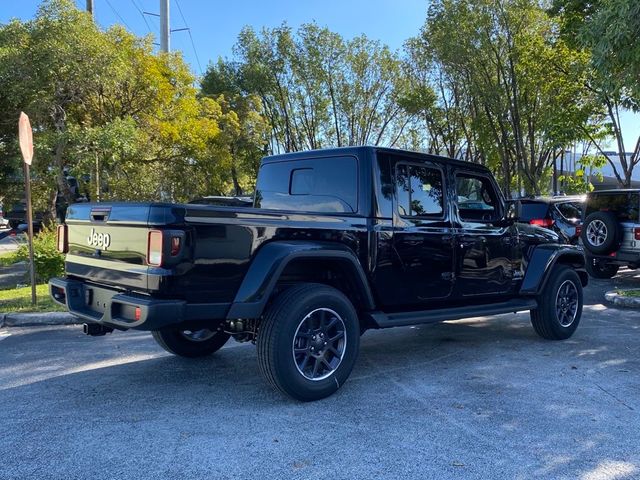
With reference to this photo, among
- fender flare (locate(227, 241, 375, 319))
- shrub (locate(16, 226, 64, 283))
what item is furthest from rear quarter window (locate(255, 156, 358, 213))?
shrub (locate(16, 226, 64, 283))

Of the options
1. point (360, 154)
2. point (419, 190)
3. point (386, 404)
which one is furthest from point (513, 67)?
point (386, 404)

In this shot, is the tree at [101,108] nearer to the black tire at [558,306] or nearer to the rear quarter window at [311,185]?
the rear quarter window at [311,185]

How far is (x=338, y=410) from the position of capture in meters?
4.12

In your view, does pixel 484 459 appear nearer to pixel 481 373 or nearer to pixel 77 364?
pixel 481 373

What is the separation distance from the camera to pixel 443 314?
509 cm

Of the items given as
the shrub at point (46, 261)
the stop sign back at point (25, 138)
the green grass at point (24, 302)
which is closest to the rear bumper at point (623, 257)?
the green grass at point (24, 302)

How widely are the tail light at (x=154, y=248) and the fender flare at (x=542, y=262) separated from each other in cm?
404

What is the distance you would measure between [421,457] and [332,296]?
140cm

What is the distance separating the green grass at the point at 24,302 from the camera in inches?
302

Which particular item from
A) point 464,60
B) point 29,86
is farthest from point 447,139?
point 29,86

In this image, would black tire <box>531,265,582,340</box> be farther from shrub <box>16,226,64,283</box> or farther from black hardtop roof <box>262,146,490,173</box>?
shrub <box>16,226,64,283</box>

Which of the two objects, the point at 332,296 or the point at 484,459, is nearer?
the point at 484,459

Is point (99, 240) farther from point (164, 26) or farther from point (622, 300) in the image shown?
point (164, 26)

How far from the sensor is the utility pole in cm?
1861
